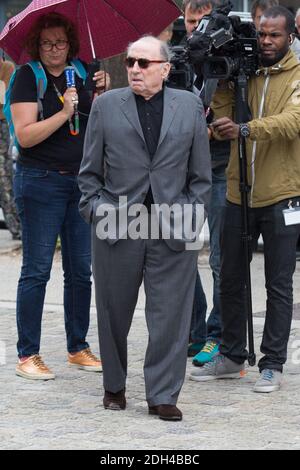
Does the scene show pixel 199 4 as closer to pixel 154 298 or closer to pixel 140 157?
pixel 140 157

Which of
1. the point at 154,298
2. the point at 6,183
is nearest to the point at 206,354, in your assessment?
the point at 154,298

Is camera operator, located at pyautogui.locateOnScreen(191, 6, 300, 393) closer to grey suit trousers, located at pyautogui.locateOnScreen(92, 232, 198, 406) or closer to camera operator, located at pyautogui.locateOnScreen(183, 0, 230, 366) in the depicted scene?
camera operator, located at pyautogui.locateOnScreen(183, 0, 230, 366)

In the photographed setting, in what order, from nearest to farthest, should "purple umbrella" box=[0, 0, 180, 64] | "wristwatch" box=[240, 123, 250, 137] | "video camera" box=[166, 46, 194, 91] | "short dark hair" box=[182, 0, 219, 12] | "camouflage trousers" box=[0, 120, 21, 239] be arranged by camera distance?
1. "wristwatch" box=[240, 123, 250, 137]
2. "video camera" box=[166, 46, 194, 91]
3. "purple umbrella" box=[0, 0, 180, 64]
4. "short dark hair" box=[182, 0, 219, 12]
5. "camouflage trousers" box=[0, 120, 21, 239]

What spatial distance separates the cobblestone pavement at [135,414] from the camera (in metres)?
5.74

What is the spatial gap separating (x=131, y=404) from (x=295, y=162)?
63.6 inches

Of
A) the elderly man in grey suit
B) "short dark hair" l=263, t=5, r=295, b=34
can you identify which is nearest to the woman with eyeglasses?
the elderly man in grey suit

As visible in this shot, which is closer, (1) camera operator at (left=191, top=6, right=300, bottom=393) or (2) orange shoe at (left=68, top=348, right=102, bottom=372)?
(1) camera operator at (left=191, top=6, right=300, bottom=393)

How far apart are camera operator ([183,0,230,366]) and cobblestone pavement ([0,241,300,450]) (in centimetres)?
32

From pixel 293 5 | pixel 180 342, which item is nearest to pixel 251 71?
pixel 180 342

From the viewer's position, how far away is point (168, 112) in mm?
6223

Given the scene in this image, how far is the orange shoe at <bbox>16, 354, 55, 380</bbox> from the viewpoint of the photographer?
716 centimetres

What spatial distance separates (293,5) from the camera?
13422 millimetres


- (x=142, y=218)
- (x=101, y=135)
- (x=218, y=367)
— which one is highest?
(x=101, y=135)

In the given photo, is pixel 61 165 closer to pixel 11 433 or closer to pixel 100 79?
pixel 100 79
